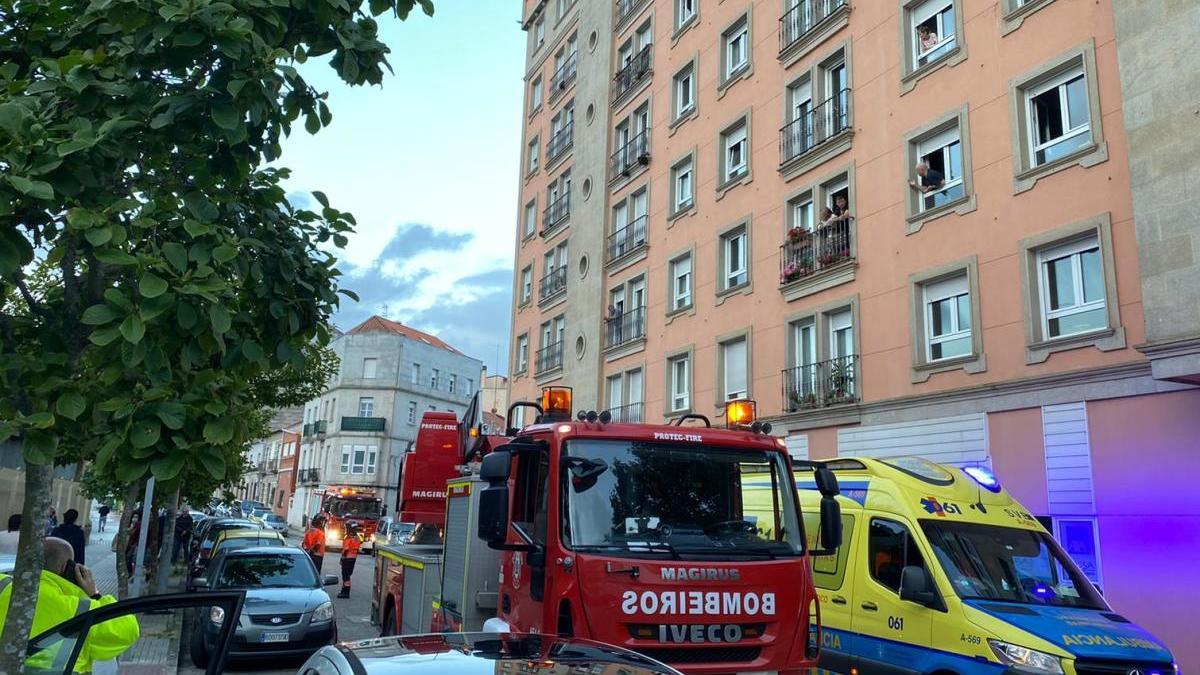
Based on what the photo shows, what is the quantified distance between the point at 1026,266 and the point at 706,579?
35.5 ft

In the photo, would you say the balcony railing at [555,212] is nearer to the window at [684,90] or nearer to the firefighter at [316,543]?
the window at [684,90]

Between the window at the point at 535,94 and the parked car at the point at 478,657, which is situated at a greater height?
the window at the point at 535,94

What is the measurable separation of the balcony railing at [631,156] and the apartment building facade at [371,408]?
4392 cm

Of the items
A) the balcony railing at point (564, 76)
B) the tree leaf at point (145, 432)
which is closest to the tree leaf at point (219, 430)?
the tree leaf at point (145, 432)

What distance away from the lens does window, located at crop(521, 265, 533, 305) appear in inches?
1425

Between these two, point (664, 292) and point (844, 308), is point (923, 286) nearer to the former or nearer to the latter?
point (844, 308)

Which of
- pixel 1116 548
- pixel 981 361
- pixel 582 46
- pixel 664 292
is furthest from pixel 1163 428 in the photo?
pixel 582 46

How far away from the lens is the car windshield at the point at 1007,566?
7547mm

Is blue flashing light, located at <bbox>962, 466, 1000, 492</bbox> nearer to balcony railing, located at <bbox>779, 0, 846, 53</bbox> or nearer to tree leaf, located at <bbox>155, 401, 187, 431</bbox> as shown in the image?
tree leaf, located at <bbox>155, 401, 187, 431</bbox>

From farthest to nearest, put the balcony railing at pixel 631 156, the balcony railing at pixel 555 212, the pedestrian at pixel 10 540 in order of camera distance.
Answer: the balcony railing at pixel 555 212 < the balcony railing at pixel 631 156 < the pedestrian at pixel 10 540

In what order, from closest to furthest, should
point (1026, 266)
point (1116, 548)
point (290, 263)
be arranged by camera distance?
point (290, 263) → point (1116, 548) → point (1026, 266)

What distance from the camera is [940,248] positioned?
16391 mm

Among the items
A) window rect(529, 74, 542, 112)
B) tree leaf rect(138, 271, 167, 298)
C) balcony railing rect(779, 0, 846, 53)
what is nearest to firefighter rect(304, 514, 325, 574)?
balcony railing rect(779, 0, 846, 53)

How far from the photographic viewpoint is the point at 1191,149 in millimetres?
11969
